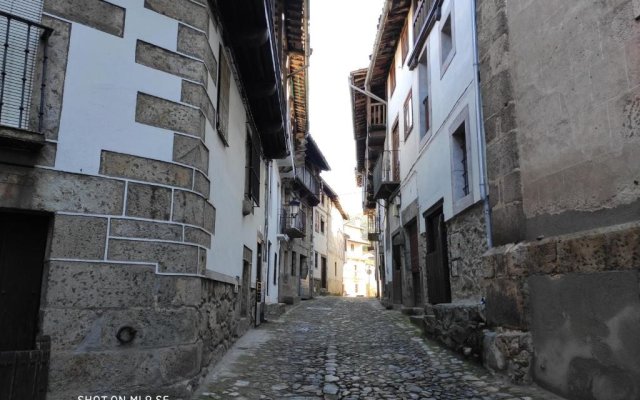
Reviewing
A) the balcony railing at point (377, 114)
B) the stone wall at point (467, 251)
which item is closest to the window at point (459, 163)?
the stone wall at point (467, 251)

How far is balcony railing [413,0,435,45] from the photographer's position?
9.69 metres

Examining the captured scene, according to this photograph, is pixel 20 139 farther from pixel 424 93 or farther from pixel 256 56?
pixel 424 93

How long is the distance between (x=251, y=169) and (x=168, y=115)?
3.96 metres

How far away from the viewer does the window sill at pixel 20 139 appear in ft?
10.9

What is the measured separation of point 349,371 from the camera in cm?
546

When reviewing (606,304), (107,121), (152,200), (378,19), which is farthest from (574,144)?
(378,19)

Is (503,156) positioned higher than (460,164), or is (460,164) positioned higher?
(460,164)

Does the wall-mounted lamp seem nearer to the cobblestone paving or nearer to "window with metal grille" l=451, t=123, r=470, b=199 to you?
the cobblestone paving

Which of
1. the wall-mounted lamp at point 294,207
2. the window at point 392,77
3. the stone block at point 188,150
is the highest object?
the window at point 392,77

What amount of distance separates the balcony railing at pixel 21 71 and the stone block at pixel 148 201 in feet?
2.70

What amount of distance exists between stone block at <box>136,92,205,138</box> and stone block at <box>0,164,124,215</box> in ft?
2.04

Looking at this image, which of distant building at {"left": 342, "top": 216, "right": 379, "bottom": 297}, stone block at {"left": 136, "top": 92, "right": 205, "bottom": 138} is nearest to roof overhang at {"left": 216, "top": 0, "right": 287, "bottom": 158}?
stone block at {"left": 136, "top": 92, "right": 205, "bottom": 138}

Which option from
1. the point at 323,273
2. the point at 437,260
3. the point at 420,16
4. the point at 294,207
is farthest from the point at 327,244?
the point at 437,260

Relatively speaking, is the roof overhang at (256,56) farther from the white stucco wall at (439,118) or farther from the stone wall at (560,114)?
the white stucco wall at (439,118)
